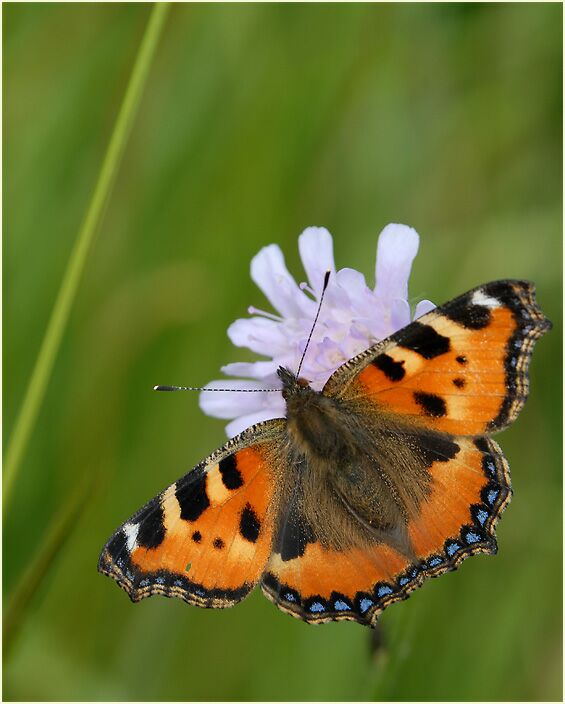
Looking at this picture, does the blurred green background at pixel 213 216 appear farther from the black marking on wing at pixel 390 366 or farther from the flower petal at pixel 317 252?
the black marking on wing at pixel 390 366

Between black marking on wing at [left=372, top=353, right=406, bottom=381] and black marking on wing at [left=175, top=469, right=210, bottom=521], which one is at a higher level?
black marking on wing at [left=372, top=353, right=406, bottom=381]

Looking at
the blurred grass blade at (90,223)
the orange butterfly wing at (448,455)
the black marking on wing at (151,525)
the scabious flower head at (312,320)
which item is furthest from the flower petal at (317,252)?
the black marking on wing at (151,525)

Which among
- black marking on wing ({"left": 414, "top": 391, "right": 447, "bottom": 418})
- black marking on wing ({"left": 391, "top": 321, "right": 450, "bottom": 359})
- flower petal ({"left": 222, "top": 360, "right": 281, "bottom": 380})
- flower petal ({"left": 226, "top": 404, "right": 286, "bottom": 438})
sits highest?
black marking on wing ({"left": 391, "top": 321, "right": 450, "bottom": 359})

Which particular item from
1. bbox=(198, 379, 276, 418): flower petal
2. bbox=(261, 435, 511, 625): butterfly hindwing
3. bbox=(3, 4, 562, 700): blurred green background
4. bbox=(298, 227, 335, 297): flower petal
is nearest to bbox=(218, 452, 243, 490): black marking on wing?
bbox=(261, 435, 511, 625): butterfly hindwing

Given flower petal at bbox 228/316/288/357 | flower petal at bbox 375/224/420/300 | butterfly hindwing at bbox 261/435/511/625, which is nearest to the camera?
butterfly hindwing at bbox 261/435/511/625

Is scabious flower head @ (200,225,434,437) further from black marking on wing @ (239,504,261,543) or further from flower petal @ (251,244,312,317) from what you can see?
Answer: black marking on wing @ (239,504,261,543)

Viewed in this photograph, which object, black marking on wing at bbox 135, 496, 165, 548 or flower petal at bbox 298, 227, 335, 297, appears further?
flower petal at bbox 298, 227, 335, 297

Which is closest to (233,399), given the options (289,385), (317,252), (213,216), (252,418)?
(252,418)

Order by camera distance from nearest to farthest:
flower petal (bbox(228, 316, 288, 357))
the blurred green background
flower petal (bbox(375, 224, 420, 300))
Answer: flower petal (bbox(375, 224, 420, 300)) → flower petal (bbox(228, 316, 288, 357)) → the blurred green background
